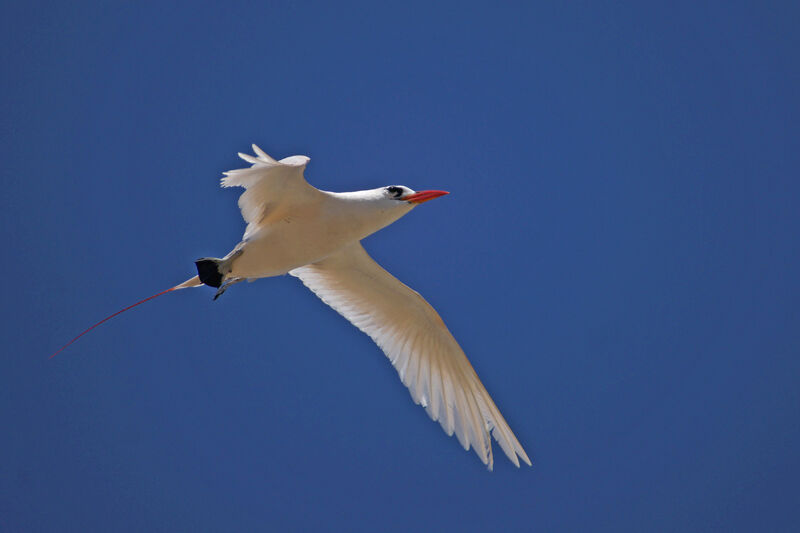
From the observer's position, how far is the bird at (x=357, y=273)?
253 inches

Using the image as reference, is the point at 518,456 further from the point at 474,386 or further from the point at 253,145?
the point at 253,145

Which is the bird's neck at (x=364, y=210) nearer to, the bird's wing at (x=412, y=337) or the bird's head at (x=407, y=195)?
the bird's head at (x=407, y=195)

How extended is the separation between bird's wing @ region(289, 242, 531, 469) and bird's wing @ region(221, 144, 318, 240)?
1.06m

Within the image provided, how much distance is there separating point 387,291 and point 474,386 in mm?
1094

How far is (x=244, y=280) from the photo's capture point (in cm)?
695

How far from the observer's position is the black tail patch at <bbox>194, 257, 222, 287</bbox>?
641cm

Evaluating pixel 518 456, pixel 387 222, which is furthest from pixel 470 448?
pixel 387 222

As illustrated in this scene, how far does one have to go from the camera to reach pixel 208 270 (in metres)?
6.42

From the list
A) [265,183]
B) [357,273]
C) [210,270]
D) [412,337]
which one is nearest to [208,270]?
[210,270]

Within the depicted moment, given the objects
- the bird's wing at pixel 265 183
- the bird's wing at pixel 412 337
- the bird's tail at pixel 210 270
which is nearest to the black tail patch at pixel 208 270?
the bird's tail at pixel 210 270

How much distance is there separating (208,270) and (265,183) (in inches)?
29.9

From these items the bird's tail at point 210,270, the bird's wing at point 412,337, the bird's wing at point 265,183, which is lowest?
the bird's wing at point 412,337

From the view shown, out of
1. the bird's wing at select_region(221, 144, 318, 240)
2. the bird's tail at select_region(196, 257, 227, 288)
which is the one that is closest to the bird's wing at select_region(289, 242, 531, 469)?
the bird's wing at select_region(221, 144, 318, 240)

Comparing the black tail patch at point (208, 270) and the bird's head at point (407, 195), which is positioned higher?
the bird's head at point (407, 195)
